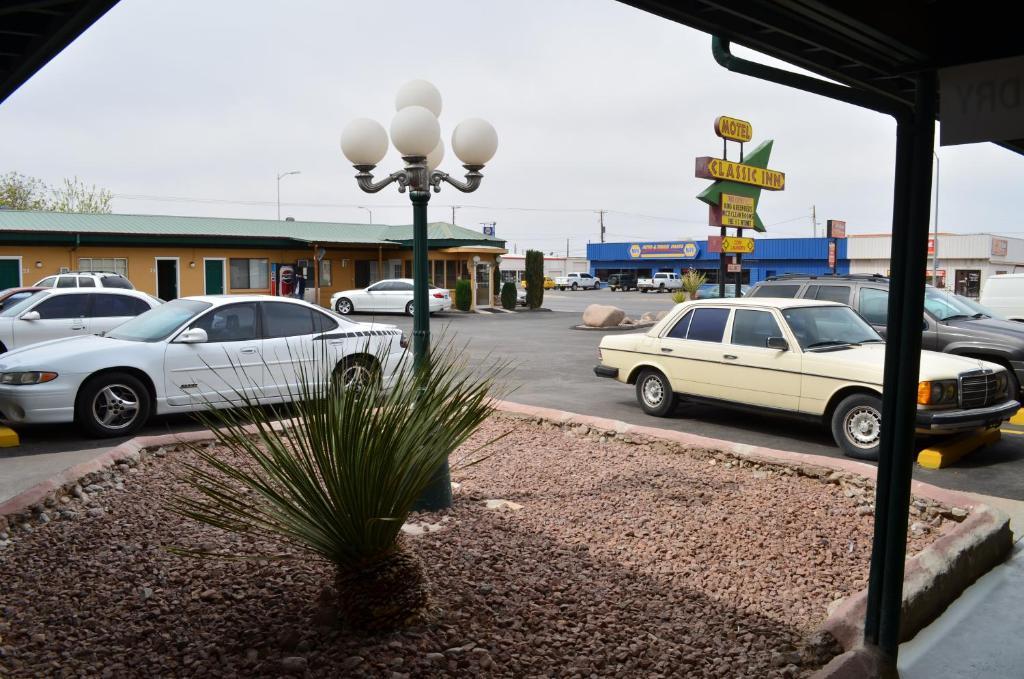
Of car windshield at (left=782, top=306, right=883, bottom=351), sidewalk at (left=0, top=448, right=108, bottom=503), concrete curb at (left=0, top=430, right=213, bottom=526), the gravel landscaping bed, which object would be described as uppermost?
car windshield at (left=782, top=306, right=883, bottom=351)

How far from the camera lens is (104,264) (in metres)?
31.7

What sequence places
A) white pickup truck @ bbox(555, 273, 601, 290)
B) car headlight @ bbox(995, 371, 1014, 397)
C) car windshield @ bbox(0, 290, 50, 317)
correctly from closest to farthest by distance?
car headlight @ bbox(995, 371, 1014, 397), car windshield @ bbox(0, 290, 50, 317), white pickup truck @ bbox(555, 273, 601, 290)

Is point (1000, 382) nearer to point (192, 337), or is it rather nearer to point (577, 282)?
point (192, 337)

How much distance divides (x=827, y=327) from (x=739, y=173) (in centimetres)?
1582

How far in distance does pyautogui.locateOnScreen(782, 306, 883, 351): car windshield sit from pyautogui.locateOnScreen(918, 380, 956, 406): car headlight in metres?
1.11

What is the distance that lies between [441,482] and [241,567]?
5.12 ft

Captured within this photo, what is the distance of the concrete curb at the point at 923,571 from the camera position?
353 centimetres

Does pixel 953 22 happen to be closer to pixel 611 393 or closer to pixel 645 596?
pixel 645 596

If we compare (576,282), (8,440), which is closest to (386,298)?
(8,440)

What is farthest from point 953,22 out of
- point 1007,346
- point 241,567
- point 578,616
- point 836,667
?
point 1007,346

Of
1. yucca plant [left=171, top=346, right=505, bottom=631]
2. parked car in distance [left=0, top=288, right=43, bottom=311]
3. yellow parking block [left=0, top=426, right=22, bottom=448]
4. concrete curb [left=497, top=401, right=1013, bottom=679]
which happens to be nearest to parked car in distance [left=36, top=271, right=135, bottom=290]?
parked car in distance [left=0, top=288, right=43, bottom=311]

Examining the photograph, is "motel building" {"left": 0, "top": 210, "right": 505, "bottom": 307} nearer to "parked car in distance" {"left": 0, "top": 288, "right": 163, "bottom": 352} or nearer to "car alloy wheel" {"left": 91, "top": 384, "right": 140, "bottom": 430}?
"parked car in distance" {"left": 0, "top": 288, "right": 163, "bottom": 352}

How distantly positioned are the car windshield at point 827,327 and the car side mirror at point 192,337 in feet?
21.4

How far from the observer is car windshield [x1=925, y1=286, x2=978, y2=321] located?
440 inches
